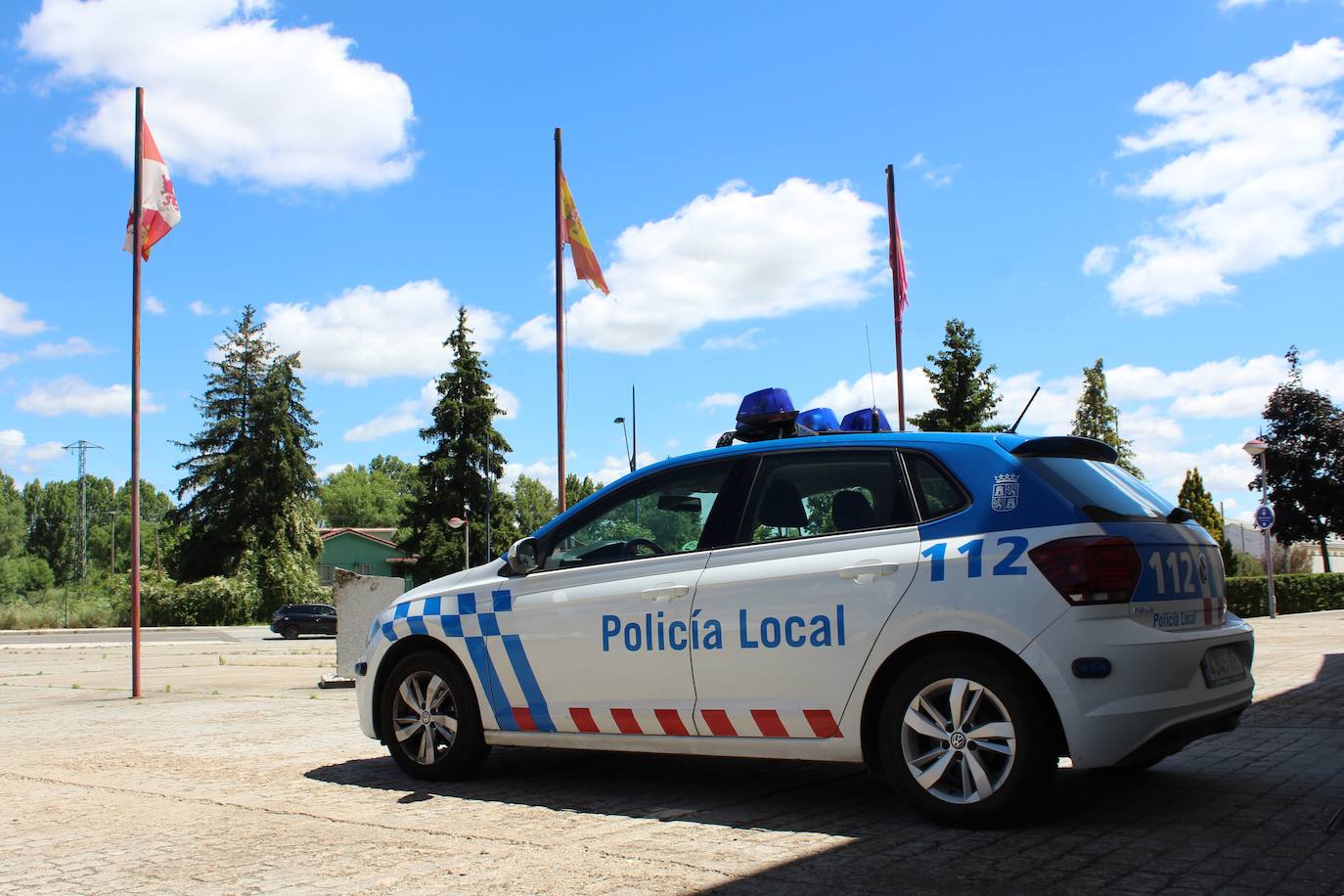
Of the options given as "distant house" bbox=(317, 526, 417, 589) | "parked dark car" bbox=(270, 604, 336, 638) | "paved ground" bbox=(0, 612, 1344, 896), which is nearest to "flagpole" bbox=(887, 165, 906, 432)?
"paved ground" bbox=(0, 612, 1344, 896)

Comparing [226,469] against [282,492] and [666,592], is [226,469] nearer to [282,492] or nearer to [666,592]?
[282,492]

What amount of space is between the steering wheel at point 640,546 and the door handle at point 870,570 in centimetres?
111

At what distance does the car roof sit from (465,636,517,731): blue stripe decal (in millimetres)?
698

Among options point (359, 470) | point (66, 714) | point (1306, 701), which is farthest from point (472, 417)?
point (359, 470)

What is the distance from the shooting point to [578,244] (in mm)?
16766

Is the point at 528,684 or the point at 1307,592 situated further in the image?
the point at 1307,592

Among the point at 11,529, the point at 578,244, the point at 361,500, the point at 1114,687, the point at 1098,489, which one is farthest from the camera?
the point at 361,500

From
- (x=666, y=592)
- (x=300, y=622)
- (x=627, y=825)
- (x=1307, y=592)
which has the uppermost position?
(x=666, y=592)

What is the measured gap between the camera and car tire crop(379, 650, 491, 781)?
631 centimetres

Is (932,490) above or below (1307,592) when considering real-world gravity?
above

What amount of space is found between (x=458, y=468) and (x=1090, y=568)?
58369 mm

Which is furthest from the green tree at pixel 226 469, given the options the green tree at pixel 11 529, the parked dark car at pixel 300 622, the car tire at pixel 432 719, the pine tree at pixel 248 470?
the car tire at pixel 432 719

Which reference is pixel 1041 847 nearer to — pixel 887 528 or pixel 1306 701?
pixel 887 528

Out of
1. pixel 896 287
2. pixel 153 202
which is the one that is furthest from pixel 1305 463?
pixel 153 202
